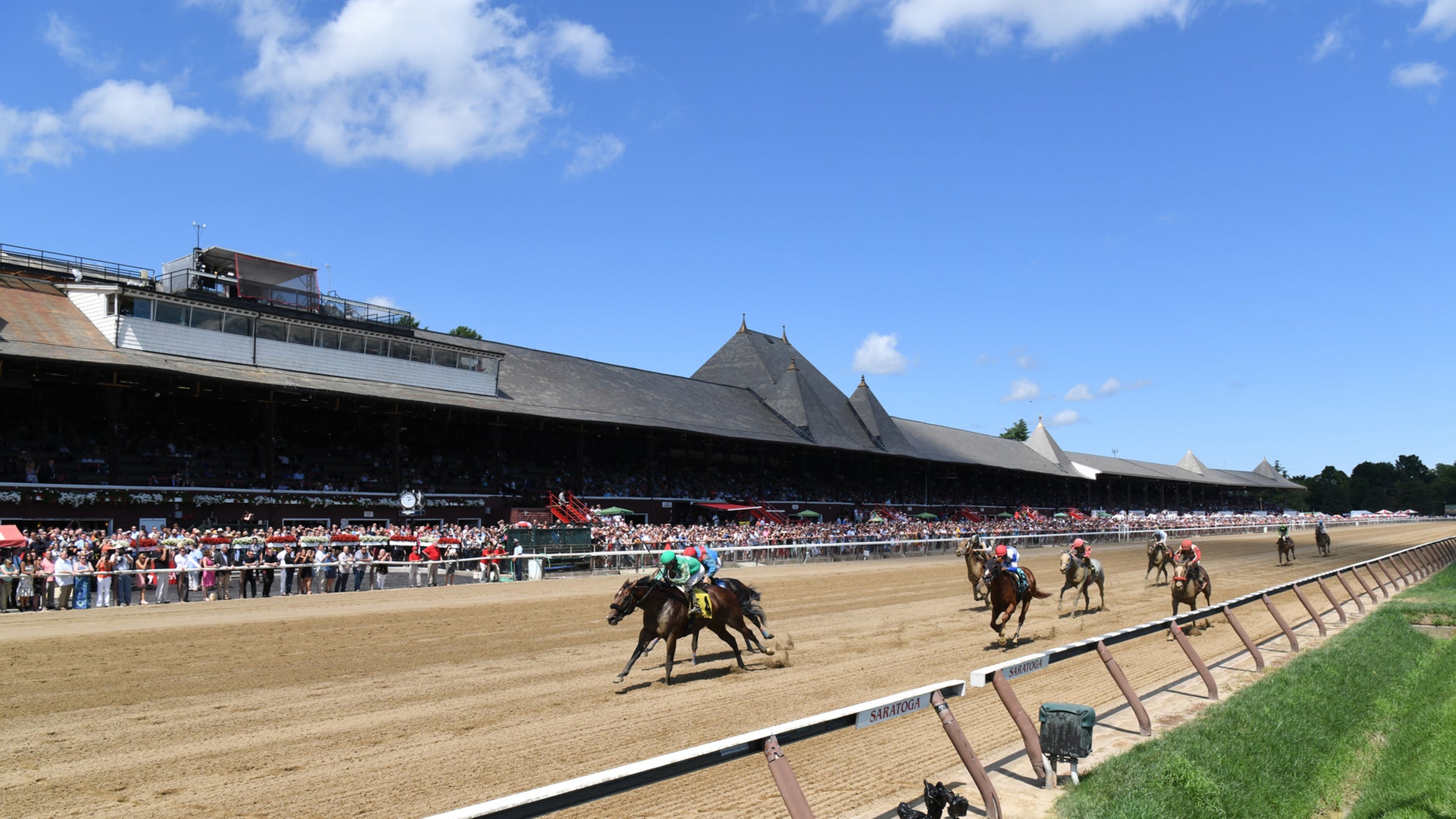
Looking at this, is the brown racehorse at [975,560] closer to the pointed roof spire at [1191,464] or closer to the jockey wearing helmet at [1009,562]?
the jockey wearing helmet at [1009,562]

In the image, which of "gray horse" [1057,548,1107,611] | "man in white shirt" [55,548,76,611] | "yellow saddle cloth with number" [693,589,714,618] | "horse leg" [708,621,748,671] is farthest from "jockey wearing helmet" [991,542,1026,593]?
"man in white shirt" [55,548,76,611]

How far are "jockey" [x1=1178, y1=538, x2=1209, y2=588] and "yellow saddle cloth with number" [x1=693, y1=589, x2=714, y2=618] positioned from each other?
947 cm

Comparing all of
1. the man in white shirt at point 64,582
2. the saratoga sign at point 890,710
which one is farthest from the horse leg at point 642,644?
the man in white shirt at point 64,582

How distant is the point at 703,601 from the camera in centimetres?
1171

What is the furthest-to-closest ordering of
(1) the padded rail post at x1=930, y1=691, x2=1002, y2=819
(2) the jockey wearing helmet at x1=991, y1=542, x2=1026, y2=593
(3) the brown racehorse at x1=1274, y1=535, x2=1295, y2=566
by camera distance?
(3) the brown racehorse at x1=1274, y1=535, x2=1295, y2=566, (2) the jockey wearing helmet at x1=991, y1=542, x2=1026, y2=593, (1) the padded rail post at x1=930, y1=691, x2=1002, y2=819

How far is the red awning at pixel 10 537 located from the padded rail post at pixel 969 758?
20504 mm

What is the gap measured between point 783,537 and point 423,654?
22.8m

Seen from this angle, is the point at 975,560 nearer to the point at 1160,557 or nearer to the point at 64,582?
the point at 1160,557

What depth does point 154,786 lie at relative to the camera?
719cm

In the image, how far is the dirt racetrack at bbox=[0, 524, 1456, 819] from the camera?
7059 millimetres

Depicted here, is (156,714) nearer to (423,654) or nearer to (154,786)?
(154,786)

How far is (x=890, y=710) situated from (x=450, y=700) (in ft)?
19.6

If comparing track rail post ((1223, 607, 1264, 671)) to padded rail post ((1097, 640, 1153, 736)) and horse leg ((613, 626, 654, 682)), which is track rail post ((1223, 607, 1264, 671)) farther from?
horse leg ((613, 626, 654, 682))

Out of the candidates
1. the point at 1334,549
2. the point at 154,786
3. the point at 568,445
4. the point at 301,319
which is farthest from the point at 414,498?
the point at 1334,549
